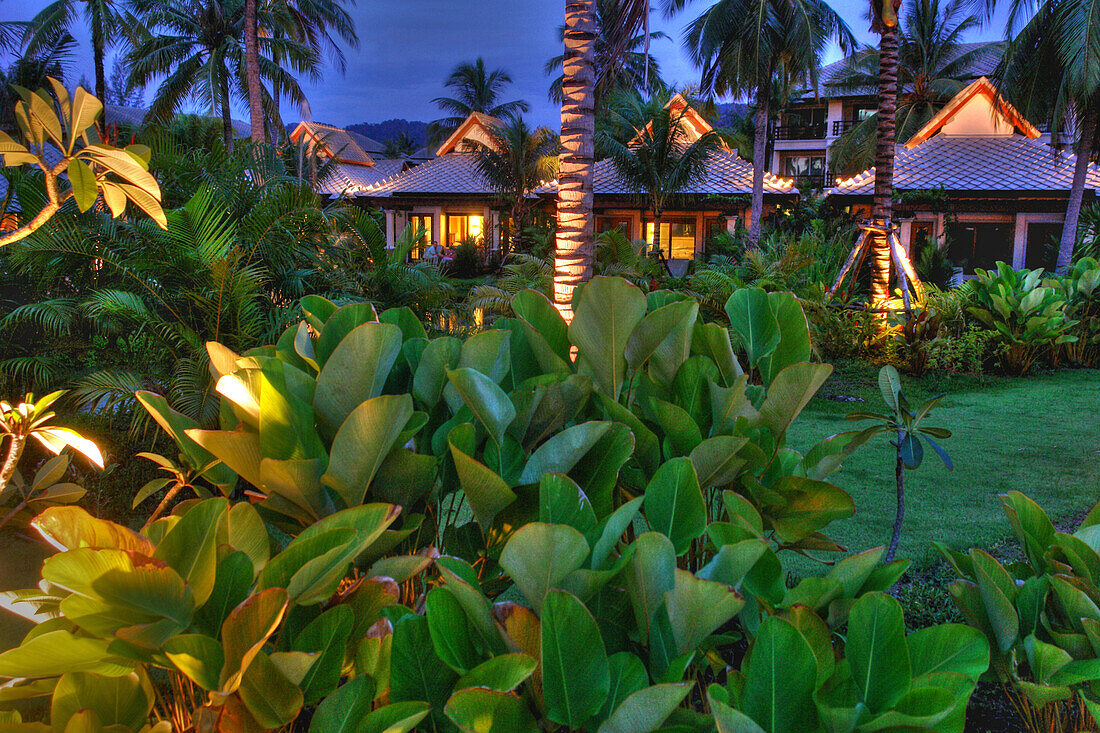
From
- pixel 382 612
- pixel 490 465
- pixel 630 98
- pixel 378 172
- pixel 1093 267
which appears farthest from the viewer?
pixel 378 172

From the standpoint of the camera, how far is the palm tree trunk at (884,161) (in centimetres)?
1052

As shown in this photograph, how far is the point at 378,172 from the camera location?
120 feet

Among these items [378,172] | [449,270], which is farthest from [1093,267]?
[378,172]

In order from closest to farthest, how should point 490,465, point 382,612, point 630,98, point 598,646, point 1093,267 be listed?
point 598,646
point 382,612
point 490,465
point 1093,267
point 630,98

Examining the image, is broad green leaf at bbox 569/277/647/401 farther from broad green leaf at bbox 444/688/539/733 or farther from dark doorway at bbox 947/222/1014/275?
dark doorway at bbox 947/222/1014/275

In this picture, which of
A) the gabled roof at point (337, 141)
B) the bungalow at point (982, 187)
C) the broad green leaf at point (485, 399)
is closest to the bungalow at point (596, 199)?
the bungalow at point (982, 187)

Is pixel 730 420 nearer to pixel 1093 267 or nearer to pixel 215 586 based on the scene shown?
pixel 215 586

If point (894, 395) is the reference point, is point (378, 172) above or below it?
above

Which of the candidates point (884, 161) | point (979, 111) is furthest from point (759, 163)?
point (884, 161)

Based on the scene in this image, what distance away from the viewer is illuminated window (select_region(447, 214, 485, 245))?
2945cm

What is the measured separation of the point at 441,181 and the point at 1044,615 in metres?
27.3

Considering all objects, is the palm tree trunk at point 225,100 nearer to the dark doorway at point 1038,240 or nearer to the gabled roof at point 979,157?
the gabled roof at point 979,157

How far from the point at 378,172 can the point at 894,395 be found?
3698 cm

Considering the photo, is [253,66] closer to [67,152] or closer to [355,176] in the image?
[355,176]
